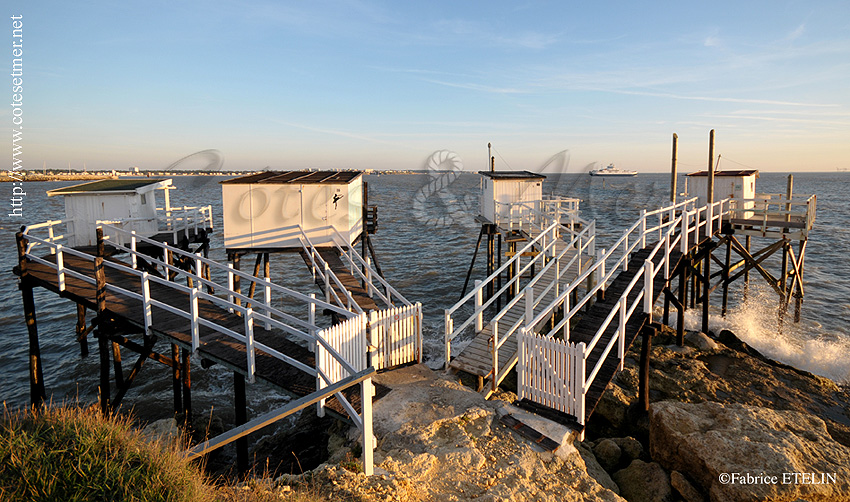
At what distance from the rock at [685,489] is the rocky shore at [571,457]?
0.06ft

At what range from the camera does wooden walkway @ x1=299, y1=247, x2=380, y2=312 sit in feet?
46.8

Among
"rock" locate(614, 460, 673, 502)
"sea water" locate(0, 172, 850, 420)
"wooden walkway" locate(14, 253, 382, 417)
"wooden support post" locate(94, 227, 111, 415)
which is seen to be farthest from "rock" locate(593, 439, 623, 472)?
"wooden support post" locate(94, 227, 111, 415)

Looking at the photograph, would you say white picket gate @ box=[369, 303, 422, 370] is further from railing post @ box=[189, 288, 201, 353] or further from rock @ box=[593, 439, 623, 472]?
rock @ box=[593, 439, 623, 472]

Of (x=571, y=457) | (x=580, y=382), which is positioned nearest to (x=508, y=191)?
(x=580, y=382)

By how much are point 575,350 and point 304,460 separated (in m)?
6.61

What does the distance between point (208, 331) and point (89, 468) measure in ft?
25.4

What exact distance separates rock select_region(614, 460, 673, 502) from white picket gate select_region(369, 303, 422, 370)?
490cm

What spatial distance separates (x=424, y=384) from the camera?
1031cm

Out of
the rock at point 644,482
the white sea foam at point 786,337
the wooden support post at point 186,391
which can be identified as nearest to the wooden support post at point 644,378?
the rock at point 644,482

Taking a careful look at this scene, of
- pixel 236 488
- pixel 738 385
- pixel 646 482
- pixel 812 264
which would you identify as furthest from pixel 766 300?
pixel 236 488

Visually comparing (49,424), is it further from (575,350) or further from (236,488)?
(575,350)

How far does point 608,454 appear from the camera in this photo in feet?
31.1

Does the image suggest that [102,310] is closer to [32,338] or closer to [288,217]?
[32,338]

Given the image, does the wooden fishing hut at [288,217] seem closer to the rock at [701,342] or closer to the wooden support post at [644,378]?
the wooden support post at [644,378]
